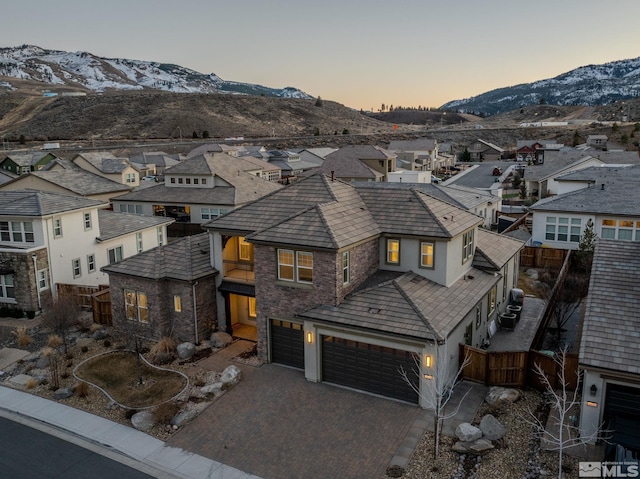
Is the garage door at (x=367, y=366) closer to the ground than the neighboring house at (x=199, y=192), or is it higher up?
closer to the ground

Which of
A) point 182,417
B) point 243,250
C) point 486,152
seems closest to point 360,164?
point 243,250

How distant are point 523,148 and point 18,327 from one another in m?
96.8

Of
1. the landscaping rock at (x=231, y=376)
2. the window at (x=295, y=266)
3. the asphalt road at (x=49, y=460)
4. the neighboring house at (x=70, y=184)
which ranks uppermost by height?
the neighboring house at (x=70, y=184)

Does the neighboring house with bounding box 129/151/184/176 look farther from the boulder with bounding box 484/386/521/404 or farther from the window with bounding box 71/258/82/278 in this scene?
the boulder with bounding box 484/386/521/404

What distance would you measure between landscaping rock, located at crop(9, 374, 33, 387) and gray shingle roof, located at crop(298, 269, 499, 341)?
11.5 meters

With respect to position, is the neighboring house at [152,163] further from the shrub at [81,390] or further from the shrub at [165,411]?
the shrub at [165,411]

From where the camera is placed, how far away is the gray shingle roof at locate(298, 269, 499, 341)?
17.1 m

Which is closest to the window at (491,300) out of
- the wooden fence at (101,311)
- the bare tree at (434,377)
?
the bare tree at (434,377)

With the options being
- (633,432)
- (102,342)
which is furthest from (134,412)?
(633,432)

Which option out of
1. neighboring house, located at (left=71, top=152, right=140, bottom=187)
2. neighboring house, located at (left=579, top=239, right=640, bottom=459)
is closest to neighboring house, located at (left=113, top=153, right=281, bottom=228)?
neighboring house, located at (left=71, top=152, right=140, bottom=187)

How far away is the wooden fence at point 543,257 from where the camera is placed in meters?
33.9

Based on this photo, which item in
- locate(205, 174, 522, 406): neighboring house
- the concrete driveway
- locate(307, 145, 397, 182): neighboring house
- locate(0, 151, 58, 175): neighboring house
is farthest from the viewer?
locate(307, 145, 397, 182): neighboring house

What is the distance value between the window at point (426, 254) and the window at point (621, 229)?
1912 cm

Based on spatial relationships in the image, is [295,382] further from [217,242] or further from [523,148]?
[523,148]
